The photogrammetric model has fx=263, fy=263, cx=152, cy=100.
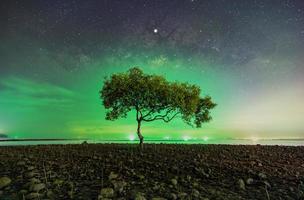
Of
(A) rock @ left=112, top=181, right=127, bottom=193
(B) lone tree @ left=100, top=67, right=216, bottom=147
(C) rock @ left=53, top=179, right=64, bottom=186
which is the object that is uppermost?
→ (B) lone tree @ left=100, top=67, right=216, bottom=147

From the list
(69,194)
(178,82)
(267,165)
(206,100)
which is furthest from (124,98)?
(69,194)

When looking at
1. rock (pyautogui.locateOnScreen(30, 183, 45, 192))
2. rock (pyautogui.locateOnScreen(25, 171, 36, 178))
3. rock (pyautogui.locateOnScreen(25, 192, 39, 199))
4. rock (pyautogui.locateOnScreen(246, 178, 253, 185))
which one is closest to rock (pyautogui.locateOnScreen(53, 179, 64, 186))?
rock (pyautogui.locateOnScreen(30, 183, 45, 192))

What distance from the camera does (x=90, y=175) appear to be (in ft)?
54.0

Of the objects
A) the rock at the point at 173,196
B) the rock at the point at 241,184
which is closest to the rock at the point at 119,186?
the rock at the point at 173,196

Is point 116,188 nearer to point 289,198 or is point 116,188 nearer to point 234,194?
point 234,194

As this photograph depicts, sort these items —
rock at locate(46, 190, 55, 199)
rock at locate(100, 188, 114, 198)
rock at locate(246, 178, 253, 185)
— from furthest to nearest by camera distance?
rock at locate(246, 178, 253, 185) < rock at locate(100, 188, 114, 198) < rock at locate(46, 190, 55, 199)

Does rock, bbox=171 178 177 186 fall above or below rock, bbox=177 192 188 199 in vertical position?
above

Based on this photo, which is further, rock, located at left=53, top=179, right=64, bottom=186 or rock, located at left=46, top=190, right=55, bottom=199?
rock, located at left=53, top=179, right=64, bottom=186

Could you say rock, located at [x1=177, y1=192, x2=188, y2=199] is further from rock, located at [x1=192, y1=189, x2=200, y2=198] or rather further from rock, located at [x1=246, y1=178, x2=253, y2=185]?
rock, located at [x1=246, y1=178, x2=253, y2=185]

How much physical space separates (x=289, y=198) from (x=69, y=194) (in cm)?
Answer: 1059

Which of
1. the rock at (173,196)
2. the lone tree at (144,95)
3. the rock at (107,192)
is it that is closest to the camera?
the rock at (173,196)

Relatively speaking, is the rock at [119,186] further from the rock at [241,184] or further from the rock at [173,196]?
the rock at [241,184]

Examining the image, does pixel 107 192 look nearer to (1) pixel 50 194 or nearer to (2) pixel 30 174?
(1) pixel 50 194

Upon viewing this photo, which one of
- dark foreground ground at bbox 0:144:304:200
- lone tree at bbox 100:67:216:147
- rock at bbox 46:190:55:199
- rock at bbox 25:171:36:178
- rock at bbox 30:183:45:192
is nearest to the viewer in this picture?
rock at bbox 46:190:55:199
